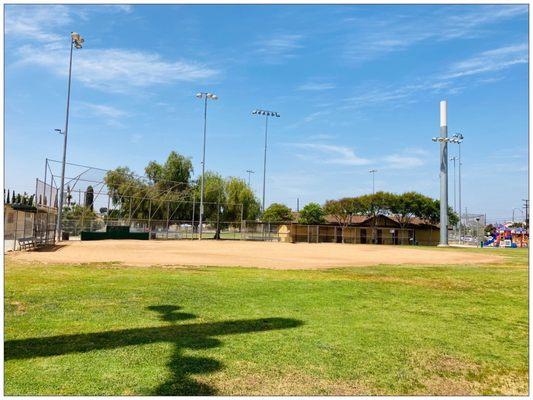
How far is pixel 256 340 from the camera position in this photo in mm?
5480

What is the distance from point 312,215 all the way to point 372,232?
41.1ft

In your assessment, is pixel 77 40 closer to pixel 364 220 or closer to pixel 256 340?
pixel 256 340

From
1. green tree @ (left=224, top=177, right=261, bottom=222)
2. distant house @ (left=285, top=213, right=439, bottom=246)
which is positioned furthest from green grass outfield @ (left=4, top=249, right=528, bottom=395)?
green tree @ (left=224, top=177, right=261, bottom=222)

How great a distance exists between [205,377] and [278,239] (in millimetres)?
48312

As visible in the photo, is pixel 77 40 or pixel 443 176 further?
pixel 443 176

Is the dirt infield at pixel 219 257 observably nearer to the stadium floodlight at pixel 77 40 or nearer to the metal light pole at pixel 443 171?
the stadium floodlight at pixel 77 40

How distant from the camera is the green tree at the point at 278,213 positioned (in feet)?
251

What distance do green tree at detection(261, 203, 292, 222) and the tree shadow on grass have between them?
69.2m

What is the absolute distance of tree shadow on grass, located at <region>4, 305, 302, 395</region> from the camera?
408 centimetres

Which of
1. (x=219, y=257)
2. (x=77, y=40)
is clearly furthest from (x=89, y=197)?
(x=219, y=257)

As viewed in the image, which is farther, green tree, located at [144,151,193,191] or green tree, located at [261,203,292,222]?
green tree, located at [261,203,292,222]

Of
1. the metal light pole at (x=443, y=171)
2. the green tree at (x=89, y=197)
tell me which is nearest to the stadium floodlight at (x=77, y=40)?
the green tree at (x=89, y=197)

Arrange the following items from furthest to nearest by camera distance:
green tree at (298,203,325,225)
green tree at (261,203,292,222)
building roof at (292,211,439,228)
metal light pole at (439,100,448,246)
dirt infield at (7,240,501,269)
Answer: green tree at (261,203,292,222), green tree at (298,203,325,225), building roof at (292,211,439,228), metal light pole at (439,100,448,246), dirt infield at (7,240,501,269)

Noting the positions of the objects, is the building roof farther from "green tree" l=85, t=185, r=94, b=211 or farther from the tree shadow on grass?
the tree shadow on grass
